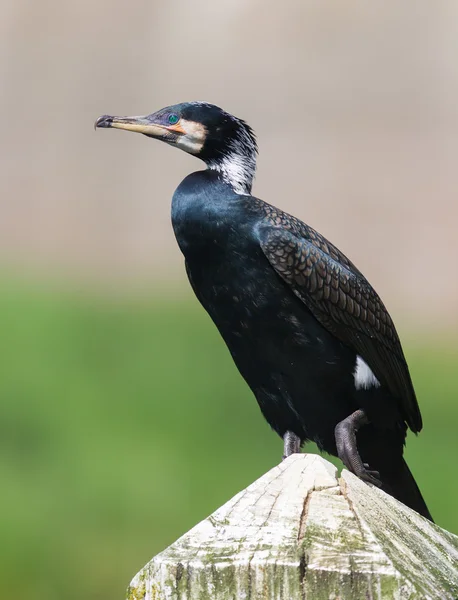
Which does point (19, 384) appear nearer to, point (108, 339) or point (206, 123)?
point (108, 339)

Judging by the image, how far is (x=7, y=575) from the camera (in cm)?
526

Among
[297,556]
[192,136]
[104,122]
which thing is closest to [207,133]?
[192,136]

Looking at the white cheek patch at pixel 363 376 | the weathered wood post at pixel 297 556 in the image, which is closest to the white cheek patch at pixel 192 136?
the white cheek patch at pixel 363 376

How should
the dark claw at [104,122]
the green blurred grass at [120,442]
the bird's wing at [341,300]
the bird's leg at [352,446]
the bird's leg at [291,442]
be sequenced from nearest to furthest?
the bird's leg at [352,446] → the bird's wing at [341,300] → the dark claw at [104,122] → the bird's leg at [291,442] → the green blurred grass at [120,442]

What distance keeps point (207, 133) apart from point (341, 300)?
2.49ft

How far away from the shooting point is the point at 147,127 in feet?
11.8

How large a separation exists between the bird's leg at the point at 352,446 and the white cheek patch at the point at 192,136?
1.08 m

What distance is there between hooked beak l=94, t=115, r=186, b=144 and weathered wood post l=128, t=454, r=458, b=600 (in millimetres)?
2125

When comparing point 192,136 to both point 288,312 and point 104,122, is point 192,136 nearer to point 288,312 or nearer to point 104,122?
point 104,122

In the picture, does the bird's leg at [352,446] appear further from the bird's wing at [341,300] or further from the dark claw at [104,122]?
the dark claw at [104,122]

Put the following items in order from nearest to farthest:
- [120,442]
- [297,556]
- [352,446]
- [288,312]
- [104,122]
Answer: [297,556]
[352,446]
[288,312]
[104,122]
[120,442]

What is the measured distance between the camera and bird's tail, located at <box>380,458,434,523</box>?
366 centimetres

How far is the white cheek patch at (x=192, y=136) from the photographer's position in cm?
366

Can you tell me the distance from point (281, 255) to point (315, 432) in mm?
635
